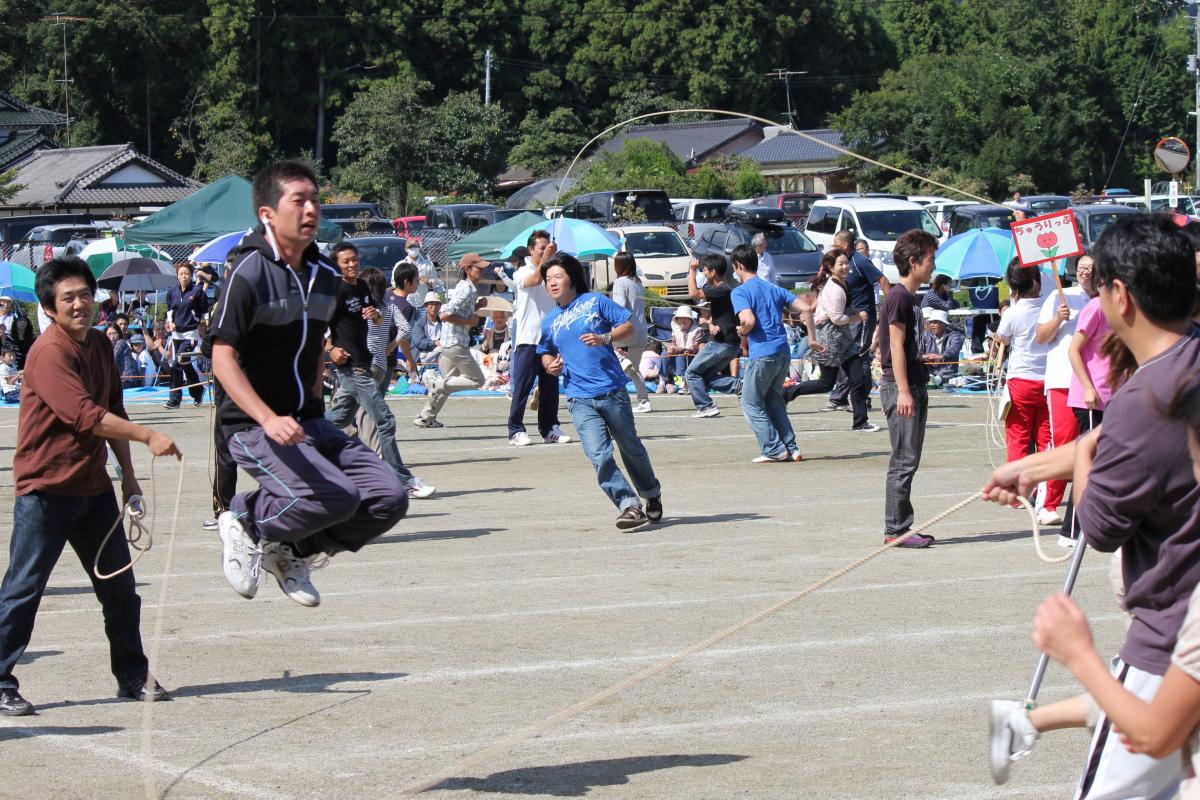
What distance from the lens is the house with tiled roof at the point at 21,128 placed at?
61906 millimetres

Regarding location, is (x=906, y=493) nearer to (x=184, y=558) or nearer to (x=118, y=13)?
(x=184, y=558)

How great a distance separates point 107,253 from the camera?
1300 inches

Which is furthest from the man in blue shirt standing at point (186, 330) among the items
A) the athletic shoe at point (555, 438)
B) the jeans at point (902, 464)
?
the jeans at point (902, 464)

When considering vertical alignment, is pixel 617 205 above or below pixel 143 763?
above

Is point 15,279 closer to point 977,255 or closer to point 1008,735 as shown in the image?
point 977,255

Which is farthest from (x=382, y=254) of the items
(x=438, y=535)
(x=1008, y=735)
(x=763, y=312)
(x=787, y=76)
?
(x=787, y=76)

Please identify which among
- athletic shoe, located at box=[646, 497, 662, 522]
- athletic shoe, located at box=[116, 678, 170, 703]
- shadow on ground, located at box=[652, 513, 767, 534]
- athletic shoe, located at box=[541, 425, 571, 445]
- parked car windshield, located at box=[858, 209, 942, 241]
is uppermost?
parked car windshield, located at box=[858, 209, 942, 241]

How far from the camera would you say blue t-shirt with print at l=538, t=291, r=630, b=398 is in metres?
11.0

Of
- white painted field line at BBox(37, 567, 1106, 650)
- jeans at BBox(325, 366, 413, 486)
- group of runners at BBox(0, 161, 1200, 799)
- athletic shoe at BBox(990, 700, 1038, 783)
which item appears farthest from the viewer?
jeans at BBox(325, 366, 413, 486)

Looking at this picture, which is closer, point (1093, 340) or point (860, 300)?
point (1093, 340)

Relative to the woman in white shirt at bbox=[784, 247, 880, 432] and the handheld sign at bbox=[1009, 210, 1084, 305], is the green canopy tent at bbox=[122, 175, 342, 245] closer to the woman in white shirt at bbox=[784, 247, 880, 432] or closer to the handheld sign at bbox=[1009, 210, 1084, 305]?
the woman in white shirt at bbox=[784, 247, 880, 432]

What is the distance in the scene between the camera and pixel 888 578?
9.30m

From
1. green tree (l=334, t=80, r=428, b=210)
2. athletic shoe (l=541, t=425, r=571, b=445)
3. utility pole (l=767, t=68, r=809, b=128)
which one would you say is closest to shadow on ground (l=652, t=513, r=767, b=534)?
athletic shoe (l=541, t=425, r=571, b=445)

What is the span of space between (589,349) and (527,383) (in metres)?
5.03
